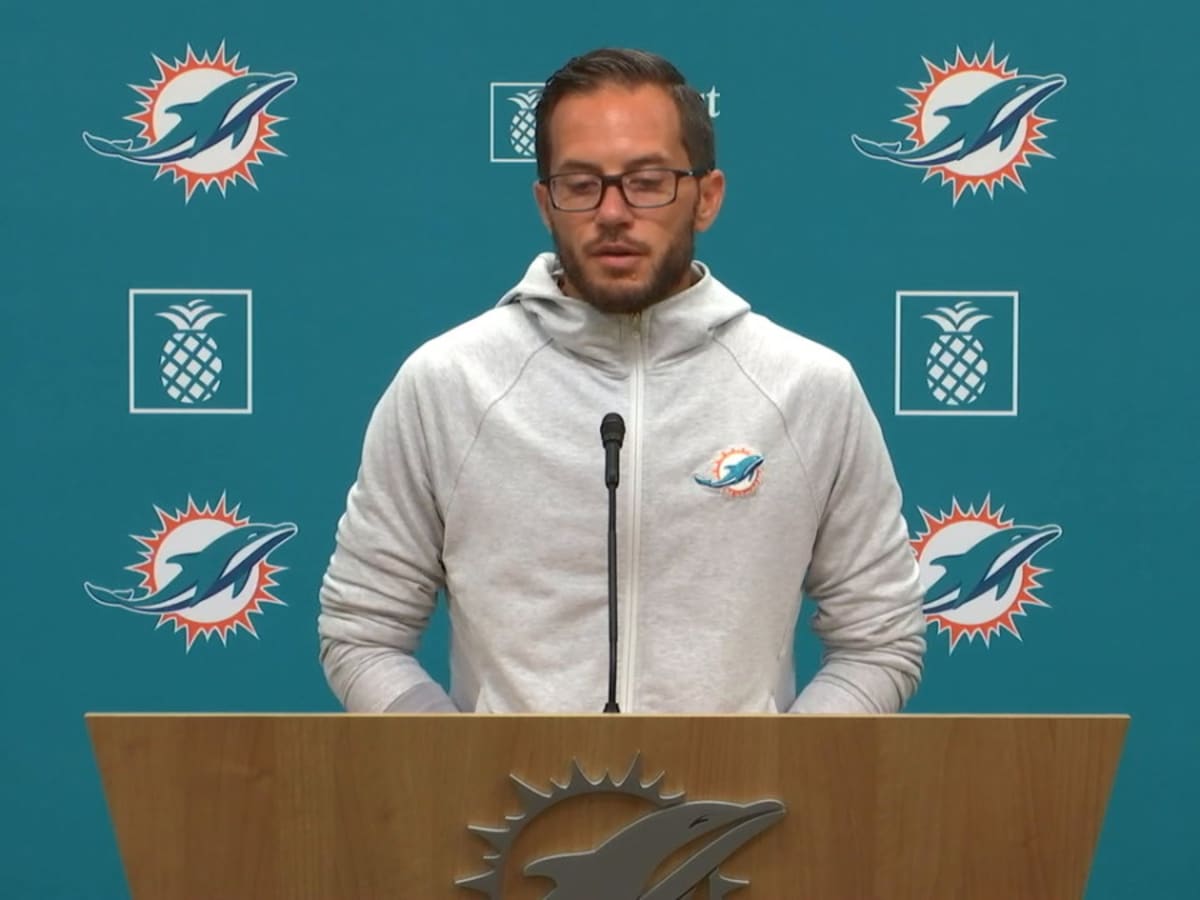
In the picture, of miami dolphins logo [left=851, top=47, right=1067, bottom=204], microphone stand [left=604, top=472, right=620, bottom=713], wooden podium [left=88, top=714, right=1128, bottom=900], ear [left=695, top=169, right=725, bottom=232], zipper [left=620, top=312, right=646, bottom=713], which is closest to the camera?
wooden podium [left=88, top=714, right=1128, bottom=900]

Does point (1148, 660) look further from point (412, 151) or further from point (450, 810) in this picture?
point (450, 810)

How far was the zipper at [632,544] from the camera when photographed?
2.12 metres

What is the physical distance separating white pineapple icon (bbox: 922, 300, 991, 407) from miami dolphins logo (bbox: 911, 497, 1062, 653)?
0.17 m

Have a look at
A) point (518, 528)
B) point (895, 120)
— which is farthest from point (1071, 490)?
point (518, 528)

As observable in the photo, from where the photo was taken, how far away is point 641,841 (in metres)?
1.54

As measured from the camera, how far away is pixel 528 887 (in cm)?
155

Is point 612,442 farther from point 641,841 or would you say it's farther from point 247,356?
point 247,356

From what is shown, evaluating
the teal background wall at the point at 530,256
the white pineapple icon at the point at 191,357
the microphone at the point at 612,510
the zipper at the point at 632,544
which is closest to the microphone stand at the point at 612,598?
the microphone at the point at 612,510

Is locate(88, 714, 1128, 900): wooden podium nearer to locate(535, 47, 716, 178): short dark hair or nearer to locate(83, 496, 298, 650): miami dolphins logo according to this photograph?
locate(535, 47, 716, 178): short dark hair

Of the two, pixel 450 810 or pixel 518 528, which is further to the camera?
pixel 518 528

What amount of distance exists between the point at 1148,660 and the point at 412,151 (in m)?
1.44

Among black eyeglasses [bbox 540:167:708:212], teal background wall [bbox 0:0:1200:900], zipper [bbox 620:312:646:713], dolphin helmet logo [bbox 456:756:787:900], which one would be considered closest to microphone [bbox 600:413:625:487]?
zipper [bbox 620:312:646:713]

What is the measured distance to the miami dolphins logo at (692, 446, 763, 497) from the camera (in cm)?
215

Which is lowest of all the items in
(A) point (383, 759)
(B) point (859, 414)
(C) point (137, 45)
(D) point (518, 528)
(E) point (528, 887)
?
(E) point (528, 887)
